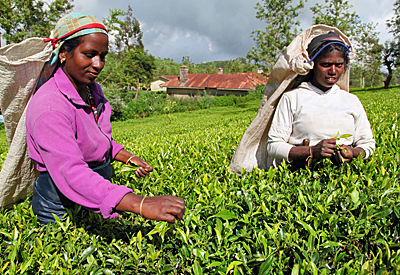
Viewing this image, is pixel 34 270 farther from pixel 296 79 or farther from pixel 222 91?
pixel 222 91

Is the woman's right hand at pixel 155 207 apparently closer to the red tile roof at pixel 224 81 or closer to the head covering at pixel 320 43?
the head covering at pixel 320 43

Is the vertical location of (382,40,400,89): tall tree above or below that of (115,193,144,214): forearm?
above

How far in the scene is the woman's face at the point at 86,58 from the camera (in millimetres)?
1631

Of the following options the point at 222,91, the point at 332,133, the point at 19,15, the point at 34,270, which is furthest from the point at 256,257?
the point at 222,91

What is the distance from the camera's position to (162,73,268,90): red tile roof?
45.9 meters

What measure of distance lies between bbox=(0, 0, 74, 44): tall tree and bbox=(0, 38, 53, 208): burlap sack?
21.6 m

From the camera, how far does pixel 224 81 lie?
48219mm

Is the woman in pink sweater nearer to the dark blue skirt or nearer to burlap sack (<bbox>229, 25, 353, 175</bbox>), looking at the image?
the dark blue skirt

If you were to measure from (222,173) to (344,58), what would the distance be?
1.50 meters

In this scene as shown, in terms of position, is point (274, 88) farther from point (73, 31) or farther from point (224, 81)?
point (224, 81)

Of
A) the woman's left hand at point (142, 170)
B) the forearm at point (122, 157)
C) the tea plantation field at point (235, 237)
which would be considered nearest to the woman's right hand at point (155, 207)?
the tea plantation field at point (235, 237)

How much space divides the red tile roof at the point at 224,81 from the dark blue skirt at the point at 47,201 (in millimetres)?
44416

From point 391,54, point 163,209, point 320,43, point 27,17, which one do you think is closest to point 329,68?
point 320,43

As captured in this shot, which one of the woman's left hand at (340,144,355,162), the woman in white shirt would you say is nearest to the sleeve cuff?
the woman in white shirt
